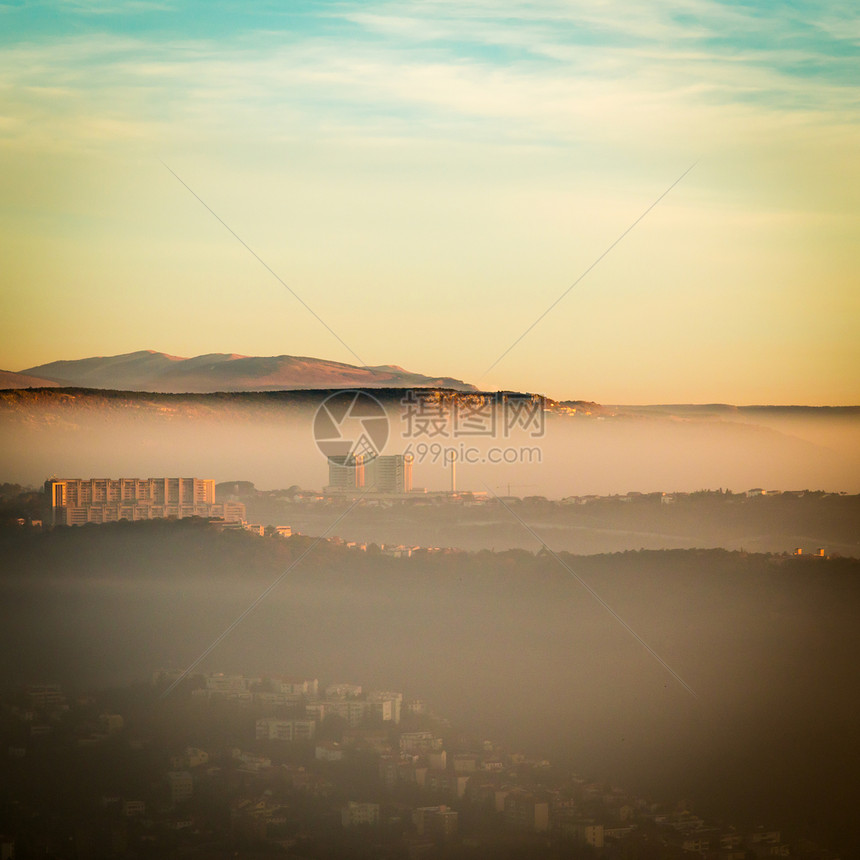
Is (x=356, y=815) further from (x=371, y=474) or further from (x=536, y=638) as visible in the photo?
(x=371, y=474)

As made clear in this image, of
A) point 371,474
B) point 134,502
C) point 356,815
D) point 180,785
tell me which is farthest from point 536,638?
point 134,502

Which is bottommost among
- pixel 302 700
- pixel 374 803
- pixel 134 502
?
pixel 374 803

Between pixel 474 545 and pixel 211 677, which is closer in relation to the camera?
pixel 211 677

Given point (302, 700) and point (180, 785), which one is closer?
point (180, 785)

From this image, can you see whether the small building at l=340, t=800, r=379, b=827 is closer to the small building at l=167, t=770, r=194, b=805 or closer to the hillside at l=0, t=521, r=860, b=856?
the small building at l=167, t=770, r=194, b=805

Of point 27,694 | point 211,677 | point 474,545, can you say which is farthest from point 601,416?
point 27,694

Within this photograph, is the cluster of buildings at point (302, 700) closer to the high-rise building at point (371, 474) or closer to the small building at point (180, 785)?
the small building at point (180, 785)

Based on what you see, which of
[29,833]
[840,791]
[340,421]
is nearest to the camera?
[29,833]

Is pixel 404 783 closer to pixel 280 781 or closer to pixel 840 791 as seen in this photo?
pixel 280 781
